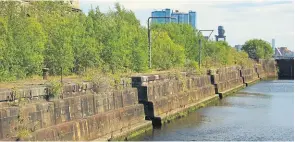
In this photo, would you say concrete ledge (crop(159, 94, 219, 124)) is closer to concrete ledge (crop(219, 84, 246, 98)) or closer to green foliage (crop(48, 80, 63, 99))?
concrete ledge (crop(219, 84, 246, 98))

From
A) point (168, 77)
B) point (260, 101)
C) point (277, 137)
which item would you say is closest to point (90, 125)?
point (277, 137)

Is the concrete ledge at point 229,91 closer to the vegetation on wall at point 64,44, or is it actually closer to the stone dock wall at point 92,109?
the vegetation on wall at point 64,44

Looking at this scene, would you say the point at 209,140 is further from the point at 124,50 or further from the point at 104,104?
the point at 124,50

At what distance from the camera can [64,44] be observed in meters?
29.3

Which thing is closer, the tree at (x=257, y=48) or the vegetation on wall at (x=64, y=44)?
the vegetation on wall at (x=64, y=44)

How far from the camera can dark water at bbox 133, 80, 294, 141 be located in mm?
23922

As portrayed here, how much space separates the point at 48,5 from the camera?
39.8m

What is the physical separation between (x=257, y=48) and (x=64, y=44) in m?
93.5

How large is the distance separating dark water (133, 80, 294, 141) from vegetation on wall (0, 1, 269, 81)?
629cm

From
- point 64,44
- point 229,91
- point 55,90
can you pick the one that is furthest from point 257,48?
point 55,90

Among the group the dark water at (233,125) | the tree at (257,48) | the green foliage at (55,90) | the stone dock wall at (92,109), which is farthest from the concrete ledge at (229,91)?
the tree at (257,48)

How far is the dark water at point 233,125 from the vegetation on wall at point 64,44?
20.6ft

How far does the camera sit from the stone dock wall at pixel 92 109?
16.3m

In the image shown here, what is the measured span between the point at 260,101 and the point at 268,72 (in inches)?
2000
